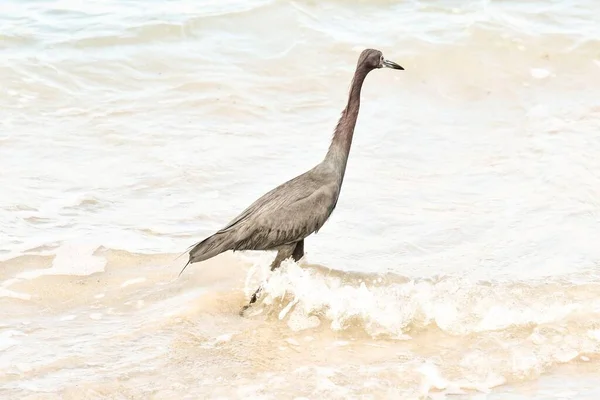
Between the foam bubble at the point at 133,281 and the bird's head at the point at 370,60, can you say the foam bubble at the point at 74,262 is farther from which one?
the bird's head at the point at 370,60

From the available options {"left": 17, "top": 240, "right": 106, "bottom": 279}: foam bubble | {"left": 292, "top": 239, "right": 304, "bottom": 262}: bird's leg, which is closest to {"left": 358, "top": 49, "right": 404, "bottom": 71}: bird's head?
{"left": 292, "top": 239, "right": 304, "bottom": 262}: bird's leg

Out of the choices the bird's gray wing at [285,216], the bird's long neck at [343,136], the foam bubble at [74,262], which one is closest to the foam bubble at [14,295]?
the foam bubble at [74,262]

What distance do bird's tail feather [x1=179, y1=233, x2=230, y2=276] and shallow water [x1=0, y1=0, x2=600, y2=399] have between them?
361 millimetres

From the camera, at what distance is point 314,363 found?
6.28m

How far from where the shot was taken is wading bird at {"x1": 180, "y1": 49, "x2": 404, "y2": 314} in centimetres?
709

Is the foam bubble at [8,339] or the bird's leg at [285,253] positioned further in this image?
the bird's leg at [285,253]

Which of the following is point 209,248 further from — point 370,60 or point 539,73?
point 539,73

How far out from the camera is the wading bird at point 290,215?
709cm

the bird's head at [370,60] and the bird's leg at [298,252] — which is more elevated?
the bird's head at [370,60]

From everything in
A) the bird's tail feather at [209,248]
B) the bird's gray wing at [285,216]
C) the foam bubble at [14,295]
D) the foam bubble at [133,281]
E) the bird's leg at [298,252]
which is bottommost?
the foam bubble at [133,281]

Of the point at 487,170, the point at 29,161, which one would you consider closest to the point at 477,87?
the point at 487,170

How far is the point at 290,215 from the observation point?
7266mm

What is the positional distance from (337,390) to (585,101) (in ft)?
24.9

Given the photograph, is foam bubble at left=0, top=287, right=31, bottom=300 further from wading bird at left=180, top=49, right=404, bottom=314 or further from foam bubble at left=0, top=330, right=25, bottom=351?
wading bird at left=180, top=49, right=404, bottom=314
